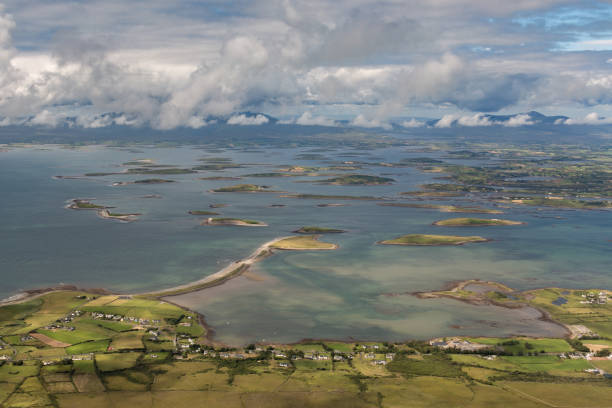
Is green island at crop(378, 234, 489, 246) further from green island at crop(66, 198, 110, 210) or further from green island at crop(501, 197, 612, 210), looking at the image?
green island at crop(66, 198, 110, 210)

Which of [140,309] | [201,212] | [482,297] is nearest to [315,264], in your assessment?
[482,297]

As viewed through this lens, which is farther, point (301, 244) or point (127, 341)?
point (301, 244)

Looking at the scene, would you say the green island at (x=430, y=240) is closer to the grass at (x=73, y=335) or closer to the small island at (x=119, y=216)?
the small island at (x=119, y=216)

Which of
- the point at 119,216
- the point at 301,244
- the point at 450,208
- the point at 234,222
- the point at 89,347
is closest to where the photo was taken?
the point at 89,347

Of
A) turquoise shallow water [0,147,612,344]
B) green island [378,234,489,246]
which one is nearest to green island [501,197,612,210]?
turquoise shallow water [0,147,612,344]

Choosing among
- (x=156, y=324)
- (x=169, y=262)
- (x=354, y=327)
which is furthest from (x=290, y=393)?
(x=169, y=262)

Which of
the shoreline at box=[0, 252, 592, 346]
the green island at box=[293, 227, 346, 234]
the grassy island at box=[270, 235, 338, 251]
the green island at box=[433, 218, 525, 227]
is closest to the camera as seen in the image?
the shoreline at box=[0, 252, 592, 346]

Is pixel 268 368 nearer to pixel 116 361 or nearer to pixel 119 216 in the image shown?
pixel 116 361
